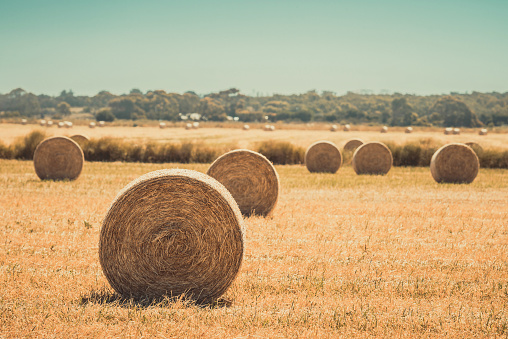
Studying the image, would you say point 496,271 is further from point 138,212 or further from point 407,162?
point 407,162

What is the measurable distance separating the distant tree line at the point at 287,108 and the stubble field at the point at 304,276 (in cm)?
7434

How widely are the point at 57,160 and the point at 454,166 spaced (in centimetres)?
1449

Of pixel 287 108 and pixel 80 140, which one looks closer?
pixel 80 140

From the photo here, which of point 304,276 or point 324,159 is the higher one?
point 324,159

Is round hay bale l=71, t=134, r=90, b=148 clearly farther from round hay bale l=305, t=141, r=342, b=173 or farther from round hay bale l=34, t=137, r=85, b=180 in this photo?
round hay bale l=305, t=141, r=342, b=173

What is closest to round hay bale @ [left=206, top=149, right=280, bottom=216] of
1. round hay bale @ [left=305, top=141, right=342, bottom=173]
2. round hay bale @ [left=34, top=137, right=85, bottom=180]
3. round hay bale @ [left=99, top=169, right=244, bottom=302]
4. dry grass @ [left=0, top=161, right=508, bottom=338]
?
dry grass @ [left=0, top=161, right=508, bottom=338]

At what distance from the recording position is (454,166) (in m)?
20.7

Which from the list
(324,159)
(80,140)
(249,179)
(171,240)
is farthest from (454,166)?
(80,140)

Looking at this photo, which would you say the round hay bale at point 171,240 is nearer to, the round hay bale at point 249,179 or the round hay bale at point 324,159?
the round hay bale at point 249,179

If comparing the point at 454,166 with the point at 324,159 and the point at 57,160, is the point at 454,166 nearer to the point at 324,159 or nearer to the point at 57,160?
the point at 324,159

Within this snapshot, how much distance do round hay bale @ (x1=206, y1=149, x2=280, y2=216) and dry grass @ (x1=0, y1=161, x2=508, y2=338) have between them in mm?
457

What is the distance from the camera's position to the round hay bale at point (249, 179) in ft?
41.1

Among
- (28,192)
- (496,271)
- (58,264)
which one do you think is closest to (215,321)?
(58,264)

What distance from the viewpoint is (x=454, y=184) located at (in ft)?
66.5
